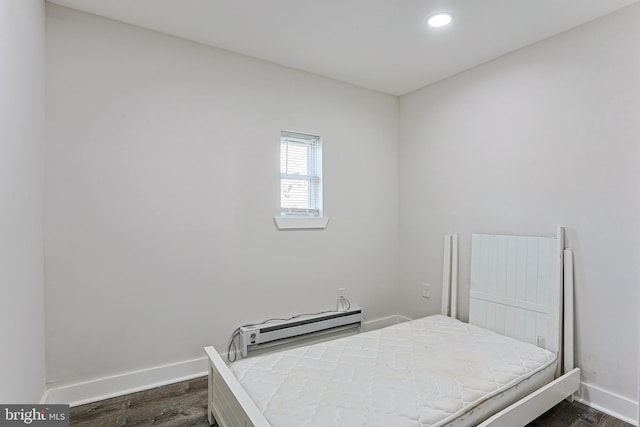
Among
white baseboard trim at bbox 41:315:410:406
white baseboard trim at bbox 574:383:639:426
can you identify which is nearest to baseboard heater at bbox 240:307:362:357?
white baseboard trim at bbox 41:315:410:406

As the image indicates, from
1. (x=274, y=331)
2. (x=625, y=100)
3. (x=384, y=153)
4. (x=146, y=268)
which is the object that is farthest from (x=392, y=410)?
(x=384, y=153)

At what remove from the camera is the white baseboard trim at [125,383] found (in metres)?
2.18

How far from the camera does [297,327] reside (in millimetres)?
2965

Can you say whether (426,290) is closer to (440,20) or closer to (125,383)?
(440,20)

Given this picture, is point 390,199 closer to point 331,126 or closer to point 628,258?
point 331,126

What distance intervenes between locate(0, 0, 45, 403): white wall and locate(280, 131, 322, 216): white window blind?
1.74m

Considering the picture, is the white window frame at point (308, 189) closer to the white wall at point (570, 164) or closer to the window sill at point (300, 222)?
the window sill at point (300, 222)

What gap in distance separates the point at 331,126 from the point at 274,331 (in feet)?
6.64

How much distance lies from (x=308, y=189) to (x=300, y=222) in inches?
14.6

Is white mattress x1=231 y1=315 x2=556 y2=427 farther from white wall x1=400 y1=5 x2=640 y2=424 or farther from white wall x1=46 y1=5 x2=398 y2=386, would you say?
white wall x1=46 y1=5 x2=398 y2=386

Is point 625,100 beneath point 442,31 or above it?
beneath

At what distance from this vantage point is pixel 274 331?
2.85 metres

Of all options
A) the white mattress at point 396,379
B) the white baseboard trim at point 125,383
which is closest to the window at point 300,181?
the white mattress at point 396,379

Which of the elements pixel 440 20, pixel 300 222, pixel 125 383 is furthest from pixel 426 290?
pixel 125 383
